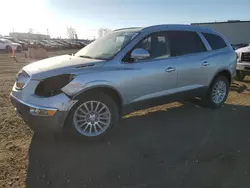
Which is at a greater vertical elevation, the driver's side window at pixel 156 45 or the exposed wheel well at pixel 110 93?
the driver's side window at pixel 156 45

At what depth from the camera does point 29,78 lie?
3.82m

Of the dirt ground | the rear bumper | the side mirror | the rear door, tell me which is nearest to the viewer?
the dirt ground

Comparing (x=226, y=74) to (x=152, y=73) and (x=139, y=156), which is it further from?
(x=139, y=156)

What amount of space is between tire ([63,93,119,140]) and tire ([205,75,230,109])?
2717 millimetres

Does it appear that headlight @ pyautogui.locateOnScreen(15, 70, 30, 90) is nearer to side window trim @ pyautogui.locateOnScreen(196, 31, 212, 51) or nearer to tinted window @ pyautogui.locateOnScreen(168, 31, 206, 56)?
tinted window @ pyautogui.locateOnScreen(168, 31, 206, 56)

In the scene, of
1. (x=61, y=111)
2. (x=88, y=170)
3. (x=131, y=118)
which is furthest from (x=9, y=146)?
(x=131, y=118)

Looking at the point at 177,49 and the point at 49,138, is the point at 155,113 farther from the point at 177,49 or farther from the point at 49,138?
the point at 49,138

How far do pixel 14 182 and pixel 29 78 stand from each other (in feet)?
4.88

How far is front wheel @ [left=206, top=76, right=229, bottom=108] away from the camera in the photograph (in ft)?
19.7

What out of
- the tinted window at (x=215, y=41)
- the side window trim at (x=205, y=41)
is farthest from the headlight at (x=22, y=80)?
the tinted window at (x=215, y=41)

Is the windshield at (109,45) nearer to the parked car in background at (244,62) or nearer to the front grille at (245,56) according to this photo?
the parked car in background at (244,62)

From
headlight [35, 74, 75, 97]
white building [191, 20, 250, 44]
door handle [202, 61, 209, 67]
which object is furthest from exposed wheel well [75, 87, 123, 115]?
white building [191, 20, 250, 44]

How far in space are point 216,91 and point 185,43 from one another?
1547 mm

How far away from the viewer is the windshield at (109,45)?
4488 mm
